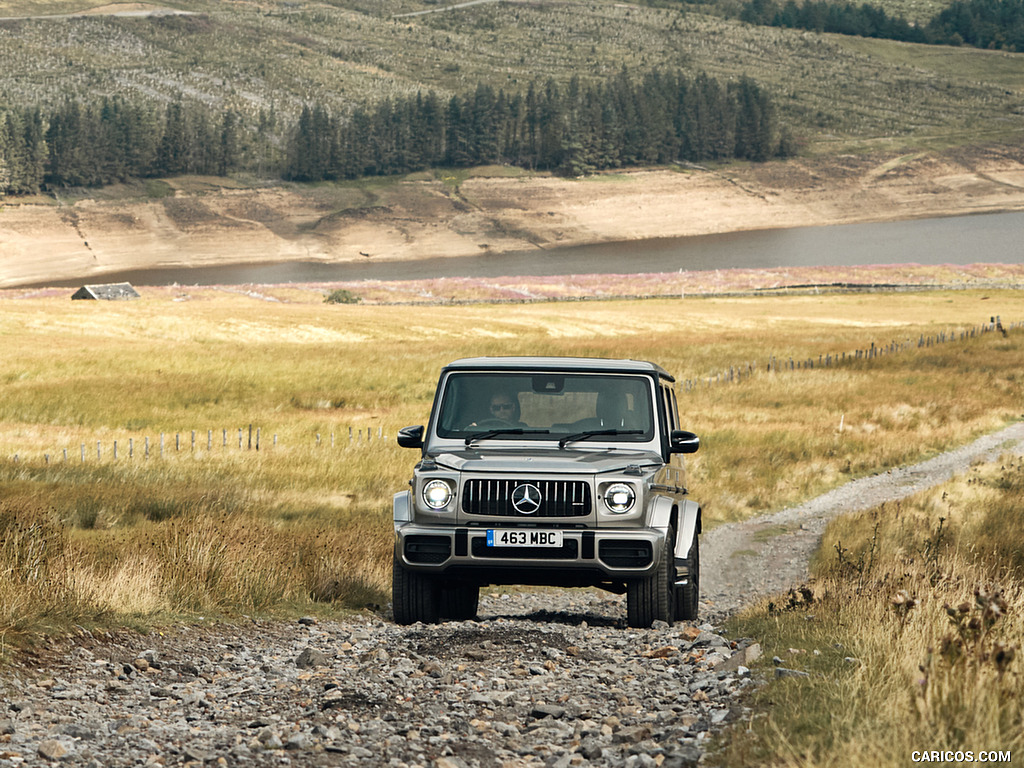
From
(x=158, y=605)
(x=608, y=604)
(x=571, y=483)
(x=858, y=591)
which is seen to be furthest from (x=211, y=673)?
(x=608, y=604)

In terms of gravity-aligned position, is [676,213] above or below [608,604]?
below

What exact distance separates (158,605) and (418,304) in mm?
91275

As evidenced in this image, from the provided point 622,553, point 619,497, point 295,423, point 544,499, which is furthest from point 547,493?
point 295,423

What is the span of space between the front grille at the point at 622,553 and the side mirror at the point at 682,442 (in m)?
1.26

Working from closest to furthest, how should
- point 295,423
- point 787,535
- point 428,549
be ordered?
point 428,549
point 787,535
point 295,423

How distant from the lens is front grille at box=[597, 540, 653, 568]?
877 centimetres

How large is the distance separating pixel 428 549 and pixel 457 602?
1.38 meters

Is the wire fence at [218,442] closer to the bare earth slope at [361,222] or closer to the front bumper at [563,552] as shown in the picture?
the front bumper at [563,552]

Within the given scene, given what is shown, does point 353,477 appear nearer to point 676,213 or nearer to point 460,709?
point 460,709

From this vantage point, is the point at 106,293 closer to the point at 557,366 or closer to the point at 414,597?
the point at 557,366

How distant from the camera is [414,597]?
9.38 meters

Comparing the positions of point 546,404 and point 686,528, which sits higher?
point 546,404

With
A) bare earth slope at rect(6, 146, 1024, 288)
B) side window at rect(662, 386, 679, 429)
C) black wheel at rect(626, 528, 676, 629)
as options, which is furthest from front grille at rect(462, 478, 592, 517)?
bare earth slope at rect(6, 146, 1024, 288)

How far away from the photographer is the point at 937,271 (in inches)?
4764
